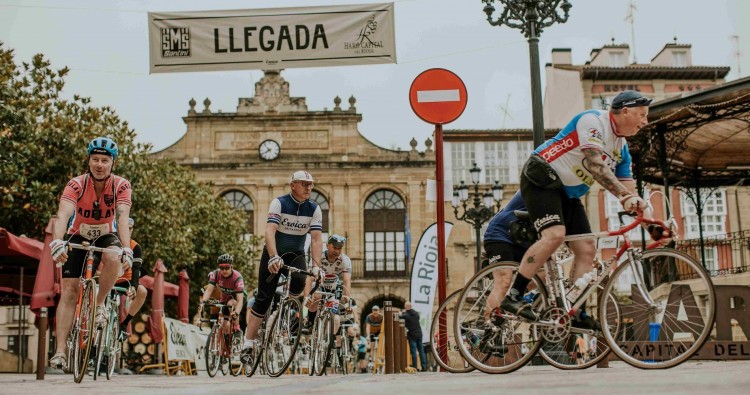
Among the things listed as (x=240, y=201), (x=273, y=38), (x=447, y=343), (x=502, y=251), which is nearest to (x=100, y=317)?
(x=447, y=343)

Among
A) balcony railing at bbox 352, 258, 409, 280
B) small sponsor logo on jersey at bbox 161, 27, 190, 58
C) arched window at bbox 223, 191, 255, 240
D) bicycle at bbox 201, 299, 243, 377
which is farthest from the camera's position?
arched window at bbox 223, 191, 255, 240

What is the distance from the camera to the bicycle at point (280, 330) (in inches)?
328

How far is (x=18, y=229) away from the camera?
2086 cm

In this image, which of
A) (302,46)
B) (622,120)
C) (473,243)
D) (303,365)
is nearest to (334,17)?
(302,46)

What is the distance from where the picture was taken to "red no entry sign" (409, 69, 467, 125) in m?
9.05

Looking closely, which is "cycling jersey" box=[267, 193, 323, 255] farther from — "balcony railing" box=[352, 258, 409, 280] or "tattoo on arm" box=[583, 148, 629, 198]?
"balcony railing" box=[352, 258, 409, 280]

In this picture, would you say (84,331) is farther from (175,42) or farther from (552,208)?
(175,42)

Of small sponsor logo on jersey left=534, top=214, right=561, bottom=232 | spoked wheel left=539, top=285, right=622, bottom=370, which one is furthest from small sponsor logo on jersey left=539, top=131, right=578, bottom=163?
spoked wheel left=539, top=285, right=622, bottom=370

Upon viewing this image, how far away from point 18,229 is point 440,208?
14789mm

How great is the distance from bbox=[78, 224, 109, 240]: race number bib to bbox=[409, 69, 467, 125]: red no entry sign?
3.33 meters

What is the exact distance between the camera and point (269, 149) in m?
52.0

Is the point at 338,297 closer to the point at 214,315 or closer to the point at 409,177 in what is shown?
the point at 214,315

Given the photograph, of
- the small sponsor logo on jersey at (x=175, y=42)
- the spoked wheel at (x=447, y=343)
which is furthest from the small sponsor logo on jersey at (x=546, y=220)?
the small sponsor logo on jersey at (x=175, y=42)

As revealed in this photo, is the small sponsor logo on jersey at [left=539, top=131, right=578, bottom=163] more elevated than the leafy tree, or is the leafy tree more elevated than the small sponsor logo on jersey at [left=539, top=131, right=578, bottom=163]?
the leafy tree
